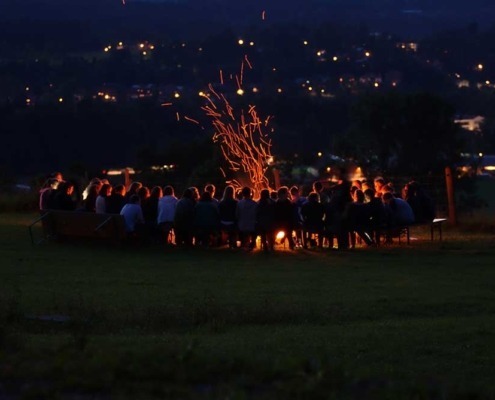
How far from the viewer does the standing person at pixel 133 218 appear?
21.7 metres

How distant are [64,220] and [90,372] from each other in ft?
47.1

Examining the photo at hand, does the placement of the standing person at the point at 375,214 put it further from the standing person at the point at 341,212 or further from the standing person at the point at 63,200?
the standing person at the point at 63,200

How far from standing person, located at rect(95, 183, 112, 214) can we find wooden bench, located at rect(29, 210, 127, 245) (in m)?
0.77

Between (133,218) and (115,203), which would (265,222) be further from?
(115,203)

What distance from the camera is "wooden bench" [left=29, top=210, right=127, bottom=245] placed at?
21594 mm

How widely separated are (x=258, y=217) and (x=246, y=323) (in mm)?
9415

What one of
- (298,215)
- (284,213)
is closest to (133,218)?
(284,213)

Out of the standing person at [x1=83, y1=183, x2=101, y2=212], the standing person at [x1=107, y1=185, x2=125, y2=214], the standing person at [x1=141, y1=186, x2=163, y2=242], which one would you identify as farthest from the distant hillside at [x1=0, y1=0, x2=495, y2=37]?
the standing person at [x1=141, y1=186, x2=163, y2=242]

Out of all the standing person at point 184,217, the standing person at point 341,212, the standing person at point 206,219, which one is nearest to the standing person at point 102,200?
the standing person at point 184,217

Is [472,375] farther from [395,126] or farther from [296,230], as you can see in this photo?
[395,126]

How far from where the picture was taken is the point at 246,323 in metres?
12.4

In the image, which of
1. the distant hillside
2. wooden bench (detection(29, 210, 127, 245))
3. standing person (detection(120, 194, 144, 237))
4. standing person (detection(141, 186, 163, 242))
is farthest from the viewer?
the distant hillside

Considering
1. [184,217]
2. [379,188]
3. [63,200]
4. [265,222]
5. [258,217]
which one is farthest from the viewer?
[379,188]

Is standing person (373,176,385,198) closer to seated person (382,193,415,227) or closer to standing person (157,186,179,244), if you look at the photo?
seated person (382,193,415,227)
